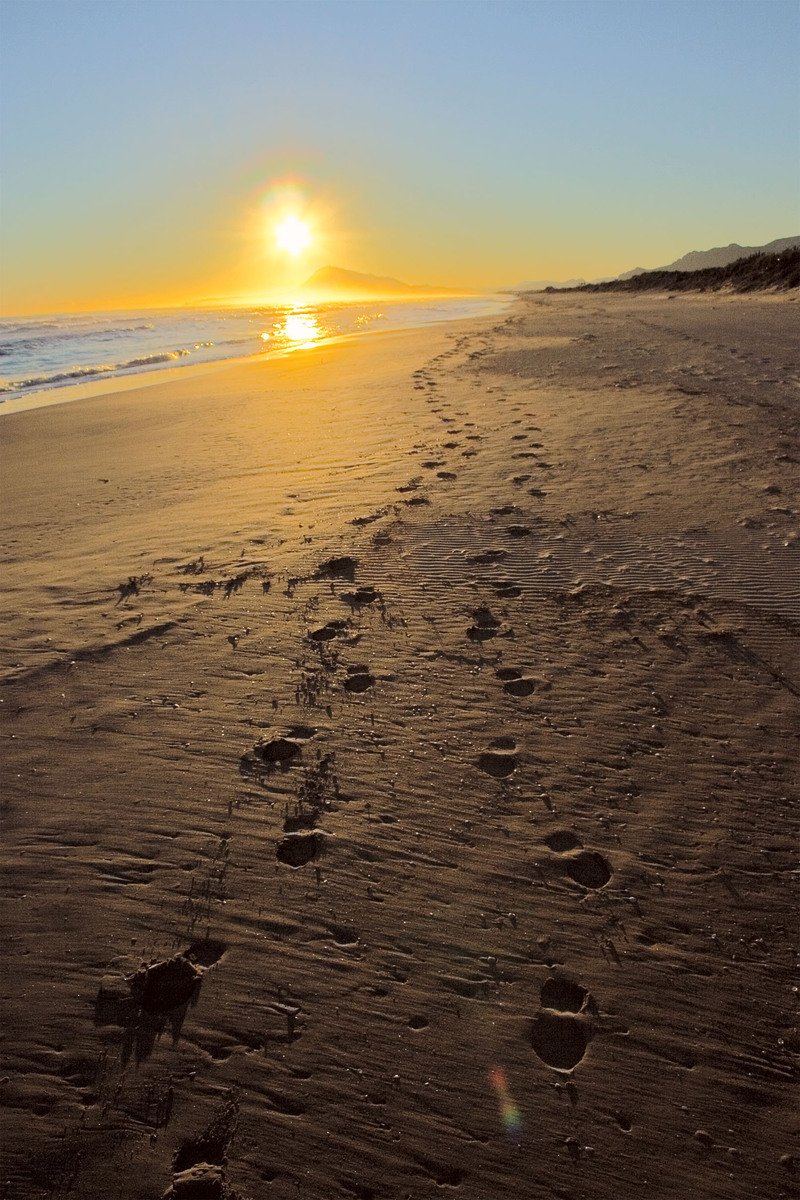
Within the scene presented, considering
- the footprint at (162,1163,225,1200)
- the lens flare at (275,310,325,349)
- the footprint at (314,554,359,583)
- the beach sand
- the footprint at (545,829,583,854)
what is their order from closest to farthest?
the footprint at (162,1163,225,1200), the beach sand, the footprint at (545,829,583,854), the footprint at (314,554,359,583), the lens flare at (275,310,325,349)

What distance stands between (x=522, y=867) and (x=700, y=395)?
6.76 m

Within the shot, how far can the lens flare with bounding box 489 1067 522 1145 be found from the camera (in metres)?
1.59

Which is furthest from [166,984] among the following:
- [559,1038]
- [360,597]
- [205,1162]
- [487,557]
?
[487,557]

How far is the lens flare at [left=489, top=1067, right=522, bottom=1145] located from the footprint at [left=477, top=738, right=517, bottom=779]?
1.02 metres

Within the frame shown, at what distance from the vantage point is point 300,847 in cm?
232

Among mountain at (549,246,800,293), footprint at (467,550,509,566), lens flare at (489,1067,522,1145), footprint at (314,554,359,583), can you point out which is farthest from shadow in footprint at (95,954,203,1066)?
mountain at (549,246,800,293)

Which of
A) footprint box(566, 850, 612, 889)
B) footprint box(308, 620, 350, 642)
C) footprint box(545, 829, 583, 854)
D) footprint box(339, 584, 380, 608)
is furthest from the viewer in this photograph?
footprint box(339, 584, 380, 608)

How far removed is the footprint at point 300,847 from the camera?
7.47 feet

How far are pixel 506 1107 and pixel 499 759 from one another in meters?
1.18

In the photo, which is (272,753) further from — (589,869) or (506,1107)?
(506,1107)

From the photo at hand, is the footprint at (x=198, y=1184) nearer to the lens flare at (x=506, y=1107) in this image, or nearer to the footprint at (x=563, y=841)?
the lens flare at (x=506, y=1107)

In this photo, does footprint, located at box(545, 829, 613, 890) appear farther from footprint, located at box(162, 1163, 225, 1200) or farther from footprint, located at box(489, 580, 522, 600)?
footprint, located at box(489, 580, 522, 600)

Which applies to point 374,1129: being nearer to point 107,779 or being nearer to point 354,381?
point 107,779

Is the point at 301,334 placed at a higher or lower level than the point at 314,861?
higher
